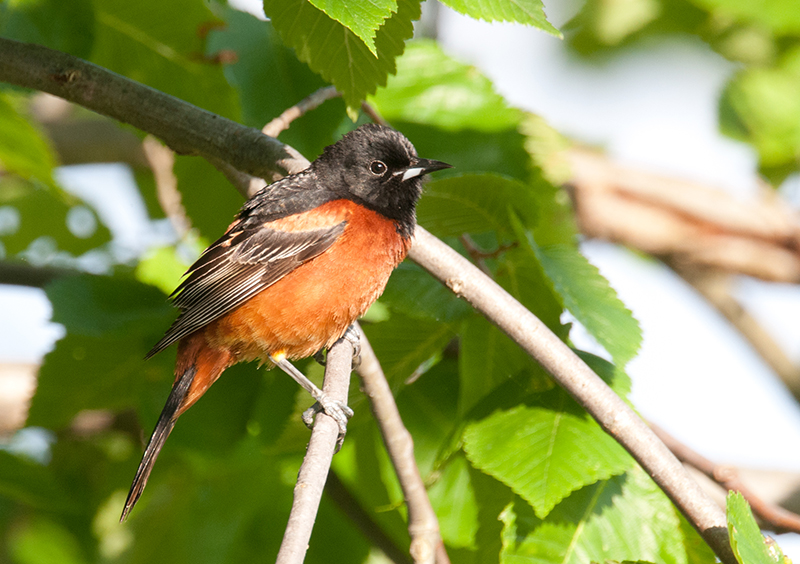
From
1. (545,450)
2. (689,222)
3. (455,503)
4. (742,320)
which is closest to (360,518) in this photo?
(455,503)

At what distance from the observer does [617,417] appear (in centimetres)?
272

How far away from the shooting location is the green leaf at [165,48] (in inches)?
163

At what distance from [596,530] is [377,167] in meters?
1.99

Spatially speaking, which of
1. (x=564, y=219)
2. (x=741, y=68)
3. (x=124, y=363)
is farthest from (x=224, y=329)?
(x=741, y=68)

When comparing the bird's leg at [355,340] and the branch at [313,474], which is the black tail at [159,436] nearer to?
the bird's leg at [355,340]

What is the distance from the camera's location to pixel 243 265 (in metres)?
3.74

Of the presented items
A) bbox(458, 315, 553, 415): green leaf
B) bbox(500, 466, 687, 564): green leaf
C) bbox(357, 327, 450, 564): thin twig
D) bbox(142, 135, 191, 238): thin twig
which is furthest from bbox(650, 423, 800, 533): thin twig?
bbox(142, 135, 191, 238): thin twig

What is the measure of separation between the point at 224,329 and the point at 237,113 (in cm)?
127

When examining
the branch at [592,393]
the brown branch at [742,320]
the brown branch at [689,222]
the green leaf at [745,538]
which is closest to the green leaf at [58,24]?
the branch at [592,393]

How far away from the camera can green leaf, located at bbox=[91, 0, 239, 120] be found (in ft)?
13.6

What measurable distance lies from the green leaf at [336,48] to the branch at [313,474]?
107 centimetres

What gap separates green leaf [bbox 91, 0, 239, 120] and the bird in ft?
2.57

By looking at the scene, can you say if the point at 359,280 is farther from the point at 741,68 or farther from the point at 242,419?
the point at 741,68

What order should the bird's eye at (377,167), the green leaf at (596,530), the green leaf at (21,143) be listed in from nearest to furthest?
the green leaf at (596,530) → the bird's eye at (377,167) → the green leaf at (21,143)
